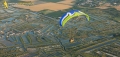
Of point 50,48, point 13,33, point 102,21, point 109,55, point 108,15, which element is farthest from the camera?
point 108,15

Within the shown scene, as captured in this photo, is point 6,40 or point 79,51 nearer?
point 79,51

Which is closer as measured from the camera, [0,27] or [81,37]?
[81,37]

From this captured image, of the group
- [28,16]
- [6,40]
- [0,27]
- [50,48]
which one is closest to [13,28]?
[0,27]

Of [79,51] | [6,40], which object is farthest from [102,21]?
[6,40]

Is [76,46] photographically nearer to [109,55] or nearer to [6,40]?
[109,55]

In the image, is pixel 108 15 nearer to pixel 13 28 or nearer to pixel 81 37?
pixel 81 37

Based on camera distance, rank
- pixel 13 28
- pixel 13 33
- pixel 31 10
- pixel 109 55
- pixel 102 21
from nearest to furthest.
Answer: pixel 109 55 < pixel 13 33 < pixel 13 28 < pixel 102 21 < pixel 31 10
